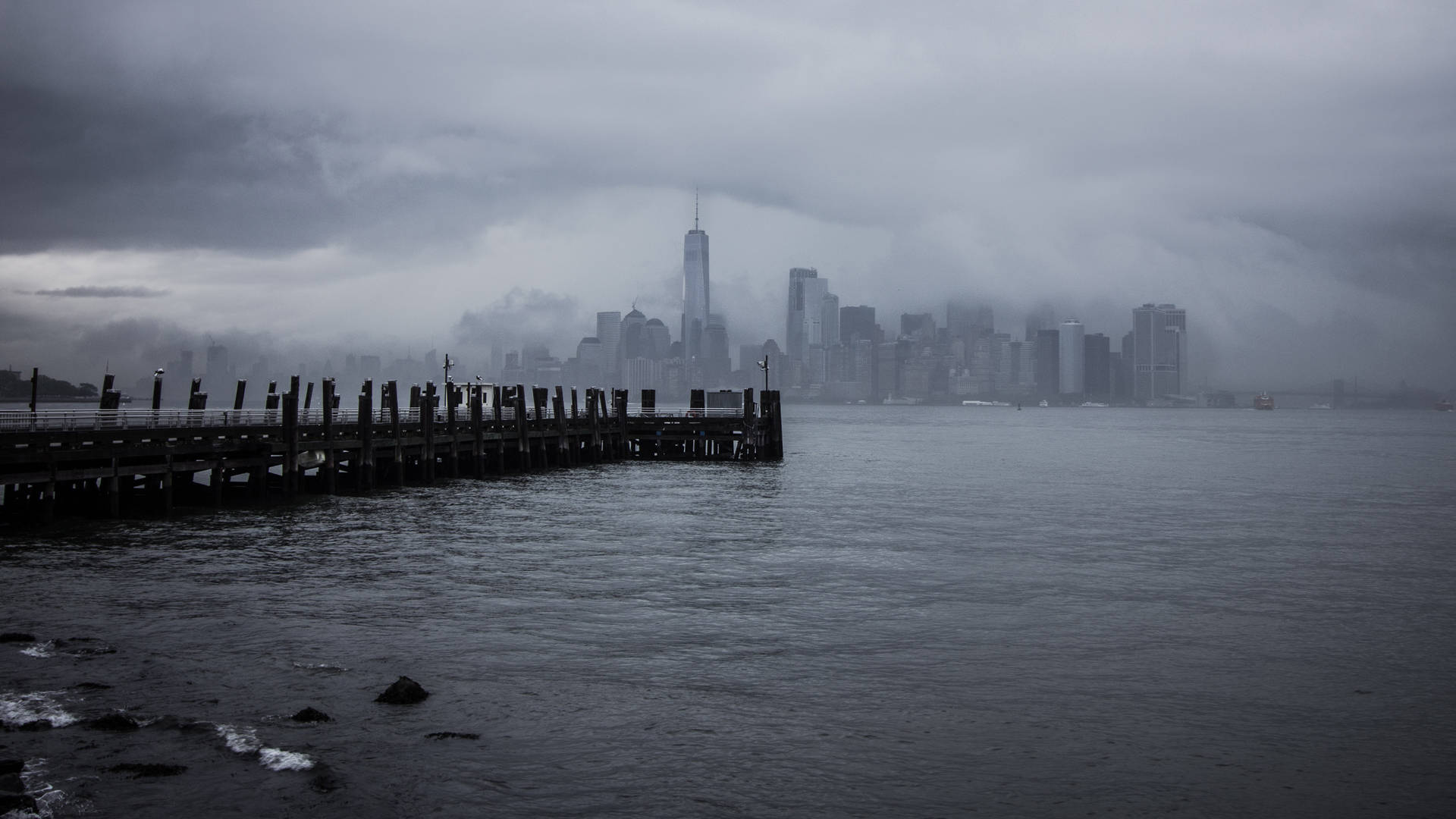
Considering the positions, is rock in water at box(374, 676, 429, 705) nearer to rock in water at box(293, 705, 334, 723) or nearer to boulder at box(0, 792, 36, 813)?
rock in water at box(293, 705, 334, 723)

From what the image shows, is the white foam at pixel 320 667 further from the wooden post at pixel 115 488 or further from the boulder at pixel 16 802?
the wooden post at pixel 115 488

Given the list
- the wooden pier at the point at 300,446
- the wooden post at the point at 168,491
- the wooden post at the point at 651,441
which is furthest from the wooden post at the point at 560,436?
the wooden post at the point at 168,491

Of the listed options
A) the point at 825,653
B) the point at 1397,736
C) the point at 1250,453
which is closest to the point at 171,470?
the point at 825,653

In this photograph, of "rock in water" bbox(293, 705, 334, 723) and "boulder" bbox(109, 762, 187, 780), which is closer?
"boulder" bbox(109, 762, 187, 780)

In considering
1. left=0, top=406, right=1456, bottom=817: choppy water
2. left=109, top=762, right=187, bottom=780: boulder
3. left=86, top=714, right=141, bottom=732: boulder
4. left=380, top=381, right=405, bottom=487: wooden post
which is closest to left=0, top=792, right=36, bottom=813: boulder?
left=0, top=406, right=1456, bottom=817: choppy water

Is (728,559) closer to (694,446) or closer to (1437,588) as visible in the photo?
(1437,588)

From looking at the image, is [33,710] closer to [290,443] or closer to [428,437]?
[290,443]

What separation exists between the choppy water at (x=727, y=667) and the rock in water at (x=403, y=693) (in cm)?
19

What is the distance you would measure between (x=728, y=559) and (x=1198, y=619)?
13.8 meters

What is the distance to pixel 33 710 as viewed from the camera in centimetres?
1572

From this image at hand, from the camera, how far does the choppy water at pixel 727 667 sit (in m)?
14.0

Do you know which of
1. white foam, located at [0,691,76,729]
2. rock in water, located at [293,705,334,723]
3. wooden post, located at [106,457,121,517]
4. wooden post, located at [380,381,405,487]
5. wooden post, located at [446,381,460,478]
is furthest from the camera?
wooden post, located at [446,381,460,478]

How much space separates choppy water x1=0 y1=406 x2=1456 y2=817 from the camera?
14000 mm

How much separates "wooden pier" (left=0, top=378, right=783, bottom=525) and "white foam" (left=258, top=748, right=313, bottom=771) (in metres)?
23.5
